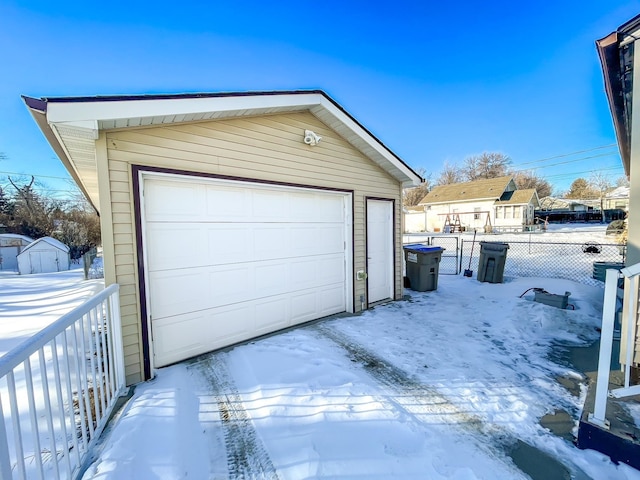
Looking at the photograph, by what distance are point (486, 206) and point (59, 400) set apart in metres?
31.9

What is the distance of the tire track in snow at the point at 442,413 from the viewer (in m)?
1.86

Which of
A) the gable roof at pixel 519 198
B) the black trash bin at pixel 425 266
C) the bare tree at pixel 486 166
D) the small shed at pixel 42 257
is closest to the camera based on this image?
the black trash bin at pixel 425 266

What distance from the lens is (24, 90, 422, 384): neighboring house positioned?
2721 mm

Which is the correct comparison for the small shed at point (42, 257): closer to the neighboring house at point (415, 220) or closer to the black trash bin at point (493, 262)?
the black trash bin at point (493, 262)

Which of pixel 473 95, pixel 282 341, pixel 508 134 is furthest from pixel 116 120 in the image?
pixel 508 134

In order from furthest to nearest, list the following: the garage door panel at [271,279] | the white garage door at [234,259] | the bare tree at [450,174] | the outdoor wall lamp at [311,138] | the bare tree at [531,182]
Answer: the bare tree at [531,182] → the bare tree at [450,174] → the outdoor wall lamp at [311,138] → the garage door panel at [271,279] → the white garage door at [234,259]

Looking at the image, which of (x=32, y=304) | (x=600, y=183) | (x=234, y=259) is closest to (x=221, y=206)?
(x=234, y=259)

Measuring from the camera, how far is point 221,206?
351cm

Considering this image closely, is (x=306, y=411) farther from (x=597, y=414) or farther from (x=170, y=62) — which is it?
(x=170, y=62)

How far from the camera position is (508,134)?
30406 millimetres

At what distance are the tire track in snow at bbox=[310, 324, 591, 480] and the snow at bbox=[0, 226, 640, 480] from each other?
1cm

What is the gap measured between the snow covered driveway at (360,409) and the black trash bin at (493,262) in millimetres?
2812

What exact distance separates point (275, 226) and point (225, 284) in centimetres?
109

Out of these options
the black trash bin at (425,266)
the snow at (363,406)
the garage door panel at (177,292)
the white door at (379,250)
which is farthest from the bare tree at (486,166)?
the garage door panel at (177,292)
